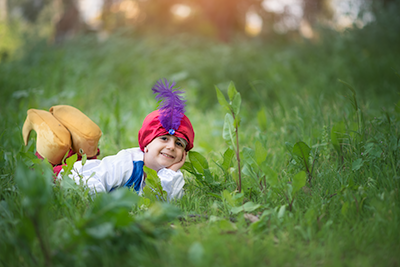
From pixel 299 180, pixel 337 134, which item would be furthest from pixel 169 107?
pixel 337 134

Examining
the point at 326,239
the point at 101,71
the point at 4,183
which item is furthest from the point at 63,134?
the point at 101,71

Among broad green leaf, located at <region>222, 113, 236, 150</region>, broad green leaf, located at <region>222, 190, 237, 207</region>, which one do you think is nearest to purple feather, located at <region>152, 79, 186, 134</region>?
broad green leaf, located at <region>222, 113, 236, 150</region>

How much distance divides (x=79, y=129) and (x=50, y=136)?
0.20 metres

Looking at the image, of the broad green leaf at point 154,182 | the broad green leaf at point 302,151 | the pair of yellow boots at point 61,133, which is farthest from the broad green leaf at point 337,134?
the pair of yellow boots at point 61,133

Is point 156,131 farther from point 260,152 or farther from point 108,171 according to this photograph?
point 260,152

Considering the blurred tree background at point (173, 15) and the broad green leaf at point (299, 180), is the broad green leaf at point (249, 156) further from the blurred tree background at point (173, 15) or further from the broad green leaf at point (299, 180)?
the blurred tree background at point (173, 15)

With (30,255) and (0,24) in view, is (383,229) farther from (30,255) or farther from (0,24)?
(0,24)

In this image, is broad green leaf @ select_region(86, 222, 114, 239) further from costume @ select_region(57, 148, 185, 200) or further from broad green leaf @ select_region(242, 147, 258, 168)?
broad green leaf @ select_region(242, 147, 258, 168)

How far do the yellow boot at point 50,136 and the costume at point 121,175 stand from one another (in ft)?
0.71

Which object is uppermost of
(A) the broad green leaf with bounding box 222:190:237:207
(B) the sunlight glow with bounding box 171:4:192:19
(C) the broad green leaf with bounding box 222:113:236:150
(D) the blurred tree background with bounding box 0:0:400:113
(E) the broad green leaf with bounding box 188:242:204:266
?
(B) the sunlight glow with bounding box 171:4:192:19

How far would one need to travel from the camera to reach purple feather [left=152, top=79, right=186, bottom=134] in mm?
1999

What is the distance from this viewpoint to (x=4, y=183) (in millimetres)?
1878

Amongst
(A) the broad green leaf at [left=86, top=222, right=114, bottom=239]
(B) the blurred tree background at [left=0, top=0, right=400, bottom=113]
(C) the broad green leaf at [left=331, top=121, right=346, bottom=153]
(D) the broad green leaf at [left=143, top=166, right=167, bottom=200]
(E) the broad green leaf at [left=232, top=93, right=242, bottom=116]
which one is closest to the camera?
(A) the broad green leaf at [left=86, top=222, right=114, bottom=239]

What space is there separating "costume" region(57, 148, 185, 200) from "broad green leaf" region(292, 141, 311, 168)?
0.78 m
